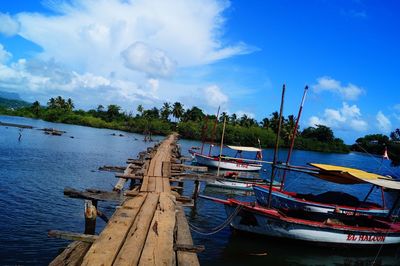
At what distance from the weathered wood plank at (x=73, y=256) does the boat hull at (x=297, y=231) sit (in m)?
10.5

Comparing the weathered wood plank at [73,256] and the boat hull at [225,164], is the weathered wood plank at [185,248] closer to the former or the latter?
the weathered wood plank at [73,256]

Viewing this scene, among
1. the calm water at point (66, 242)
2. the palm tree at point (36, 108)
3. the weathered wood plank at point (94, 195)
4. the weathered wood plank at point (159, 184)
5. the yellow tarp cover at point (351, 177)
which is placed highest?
the palm tree at point (36, 108)

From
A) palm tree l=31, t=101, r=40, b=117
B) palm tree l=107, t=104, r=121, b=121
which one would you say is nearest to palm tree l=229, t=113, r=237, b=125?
palm tree l=107, t=104, r=121, b=121

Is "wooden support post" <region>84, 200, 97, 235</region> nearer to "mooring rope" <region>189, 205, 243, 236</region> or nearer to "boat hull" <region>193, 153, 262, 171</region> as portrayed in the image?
"mooring rope" <region>189, 205, 243, 236</region>

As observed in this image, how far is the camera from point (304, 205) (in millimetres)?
20891

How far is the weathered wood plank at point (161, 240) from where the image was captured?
7.28m

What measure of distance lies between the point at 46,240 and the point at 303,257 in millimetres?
11490

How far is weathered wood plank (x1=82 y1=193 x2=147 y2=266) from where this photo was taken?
23.0 ft

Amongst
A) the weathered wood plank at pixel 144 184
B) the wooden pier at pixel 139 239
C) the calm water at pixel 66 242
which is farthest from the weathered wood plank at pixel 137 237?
the calm water at pixel 66 242

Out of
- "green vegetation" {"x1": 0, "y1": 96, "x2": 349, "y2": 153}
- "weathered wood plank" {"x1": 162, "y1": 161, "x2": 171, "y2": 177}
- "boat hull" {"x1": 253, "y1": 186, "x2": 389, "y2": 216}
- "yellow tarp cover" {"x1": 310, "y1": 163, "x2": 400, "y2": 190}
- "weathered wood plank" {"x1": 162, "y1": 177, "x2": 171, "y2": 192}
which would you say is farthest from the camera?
"green vegetation" {"x1": 0, "y1": 96, "x2": 349, "y2": 153}

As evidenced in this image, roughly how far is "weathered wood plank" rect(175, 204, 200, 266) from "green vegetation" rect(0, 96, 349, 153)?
317ft

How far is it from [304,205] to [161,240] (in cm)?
1436

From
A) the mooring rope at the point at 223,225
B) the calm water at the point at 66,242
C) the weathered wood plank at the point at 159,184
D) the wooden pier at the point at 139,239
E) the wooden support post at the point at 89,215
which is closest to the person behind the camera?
the wooden pier at the point at 139,239

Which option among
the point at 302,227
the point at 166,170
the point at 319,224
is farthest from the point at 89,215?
the point at 319,224
